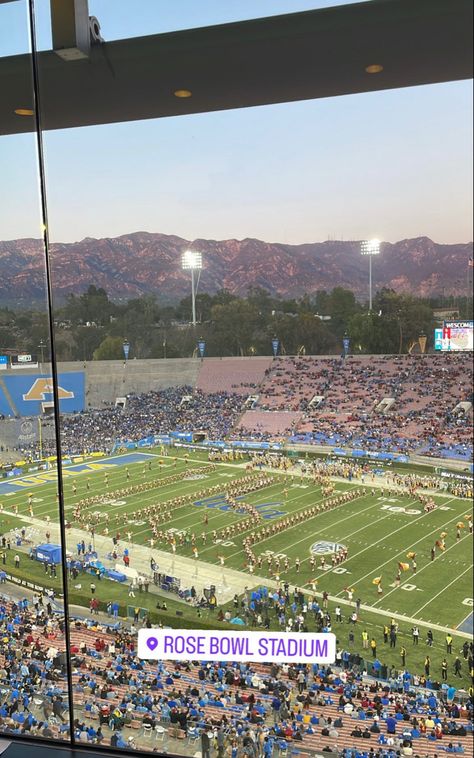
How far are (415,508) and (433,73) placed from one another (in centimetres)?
651

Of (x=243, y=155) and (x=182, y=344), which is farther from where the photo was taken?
(x=182, y=344)

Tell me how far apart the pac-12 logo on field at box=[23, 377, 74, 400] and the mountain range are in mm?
760

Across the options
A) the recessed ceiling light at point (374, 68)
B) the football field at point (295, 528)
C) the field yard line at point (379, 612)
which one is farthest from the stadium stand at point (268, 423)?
the recessed ceiling light at point (374, 68)

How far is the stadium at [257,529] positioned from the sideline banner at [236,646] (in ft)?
1.39

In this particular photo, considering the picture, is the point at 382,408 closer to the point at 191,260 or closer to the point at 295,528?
the point at 295,528

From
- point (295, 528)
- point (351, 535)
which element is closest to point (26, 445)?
point (295, 528)

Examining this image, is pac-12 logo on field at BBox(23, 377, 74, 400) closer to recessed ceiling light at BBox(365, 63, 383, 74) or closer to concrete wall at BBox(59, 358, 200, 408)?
concrete wall at BBox(59, 358, 200, 408)

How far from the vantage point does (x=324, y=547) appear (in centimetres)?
796

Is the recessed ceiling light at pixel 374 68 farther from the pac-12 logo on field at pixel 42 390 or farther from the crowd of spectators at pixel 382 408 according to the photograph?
the crowd of spectators at pixel 382 408

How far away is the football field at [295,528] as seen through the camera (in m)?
6.70

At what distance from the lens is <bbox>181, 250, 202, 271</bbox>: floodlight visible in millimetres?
4335

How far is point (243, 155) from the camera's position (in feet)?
12.8

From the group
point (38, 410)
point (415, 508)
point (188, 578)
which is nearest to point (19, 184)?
point (38, 410)

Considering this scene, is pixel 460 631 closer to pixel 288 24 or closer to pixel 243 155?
pixel 243 155
